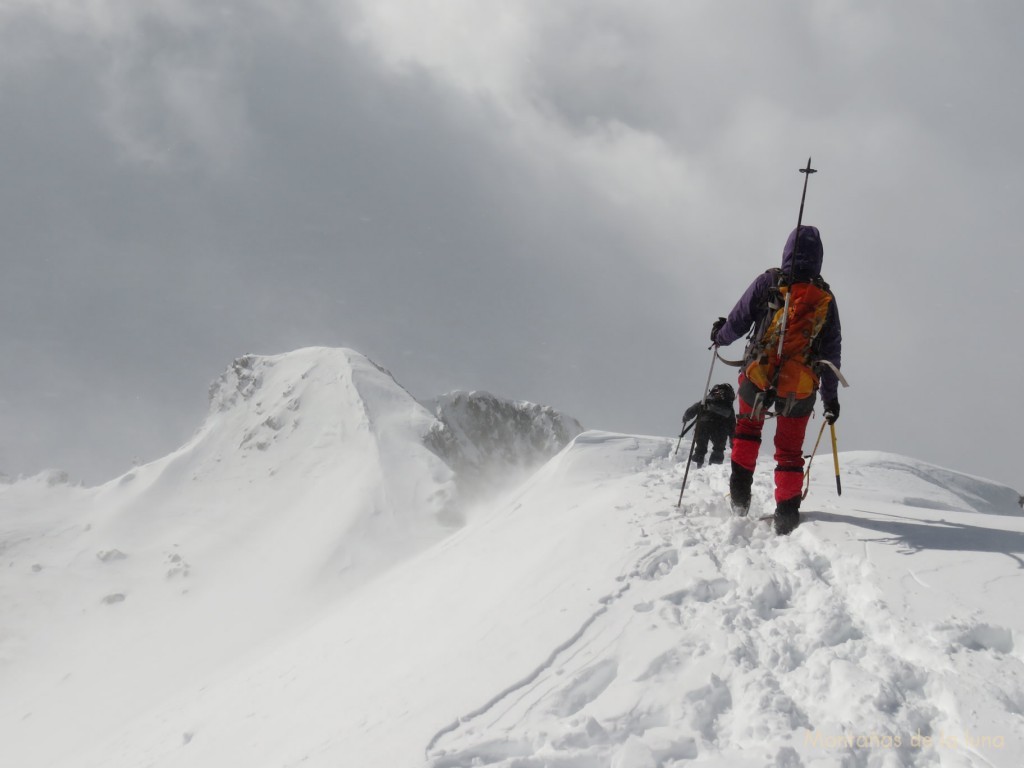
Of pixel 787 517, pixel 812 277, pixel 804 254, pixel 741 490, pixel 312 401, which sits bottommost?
pixel 787 517

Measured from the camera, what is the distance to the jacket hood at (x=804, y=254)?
6.38 meters

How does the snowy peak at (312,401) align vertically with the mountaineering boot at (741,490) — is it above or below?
above

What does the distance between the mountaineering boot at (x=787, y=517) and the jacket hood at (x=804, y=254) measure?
2334 millimetres

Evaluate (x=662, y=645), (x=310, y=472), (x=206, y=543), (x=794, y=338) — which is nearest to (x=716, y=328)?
(x=794, y=338)

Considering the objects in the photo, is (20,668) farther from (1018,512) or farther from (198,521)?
(1018,512)

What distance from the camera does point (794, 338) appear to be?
638 centimetres

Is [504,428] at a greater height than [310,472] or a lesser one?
greater

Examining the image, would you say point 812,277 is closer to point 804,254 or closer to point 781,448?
point 804,254

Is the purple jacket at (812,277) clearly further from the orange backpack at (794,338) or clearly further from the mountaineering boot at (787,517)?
the mountaineering boot at (787,517)

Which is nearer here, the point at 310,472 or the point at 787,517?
the point at 787,517

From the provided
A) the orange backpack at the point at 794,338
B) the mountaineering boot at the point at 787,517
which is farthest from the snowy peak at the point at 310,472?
the orange backpack at the point at 794,338

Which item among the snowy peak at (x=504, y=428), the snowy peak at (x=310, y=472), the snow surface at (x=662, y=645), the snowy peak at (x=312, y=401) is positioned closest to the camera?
the snow surface at (x=662, y=645)

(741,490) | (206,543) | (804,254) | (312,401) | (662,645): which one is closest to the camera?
(662,645)

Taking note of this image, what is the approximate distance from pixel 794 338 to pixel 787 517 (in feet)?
6.01
